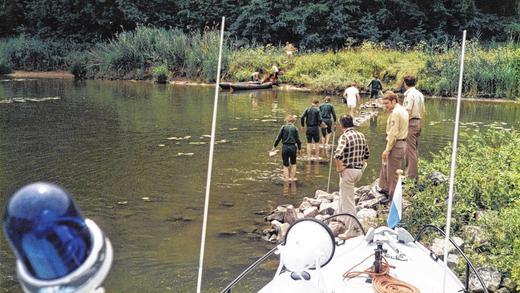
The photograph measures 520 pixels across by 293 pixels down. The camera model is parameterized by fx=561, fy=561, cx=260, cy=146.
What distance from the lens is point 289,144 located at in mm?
10250

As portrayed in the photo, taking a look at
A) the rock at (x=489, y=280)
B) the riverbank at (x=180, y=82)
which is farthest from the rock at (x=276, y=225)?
the riverbank at (x=180, y=82)

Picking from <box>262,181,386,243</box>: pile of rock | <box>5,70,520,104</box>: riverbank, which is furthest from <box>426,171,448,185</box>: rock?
<box>5,70,520,104</box>: riverbank

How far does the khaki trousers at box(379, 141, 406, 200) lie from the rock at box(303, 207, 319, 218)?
1107 millimetres

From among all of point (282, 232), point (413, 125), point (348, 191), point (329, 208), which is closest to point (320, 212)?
point (329, 208)

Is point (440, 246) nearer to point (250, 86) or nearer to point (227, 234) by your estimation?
point (227, 234)

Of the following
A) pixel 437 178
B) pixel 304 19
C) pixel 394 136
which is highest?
pixel 304 19

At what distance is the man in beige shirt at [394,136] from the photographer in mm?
7699

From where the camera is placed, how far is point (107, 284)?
6.40 meters

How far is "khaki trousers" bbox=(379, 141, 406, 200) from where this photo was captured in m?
7.93

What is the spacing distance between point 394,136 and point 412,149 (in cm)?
87

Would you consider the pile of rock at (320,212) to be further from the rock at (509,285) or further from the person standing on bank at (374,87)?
the person standing on bank at (374,87)

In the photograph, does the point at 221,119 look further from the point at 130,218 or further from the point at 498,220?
the point at 498,220

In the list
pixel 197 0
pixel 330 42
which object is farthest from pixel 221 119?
pixel 197 0

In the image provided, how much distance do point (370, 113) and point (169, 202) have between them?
12210 millimetres
